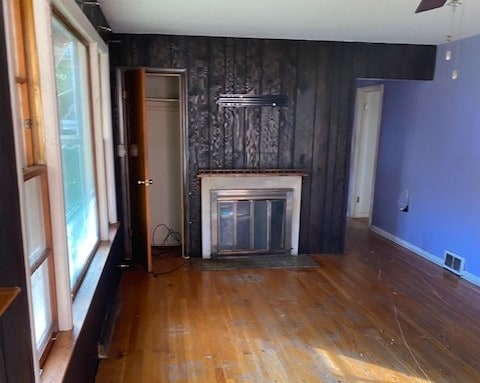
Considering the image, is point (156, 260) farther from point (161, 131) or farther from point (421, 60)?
point (421, 60)

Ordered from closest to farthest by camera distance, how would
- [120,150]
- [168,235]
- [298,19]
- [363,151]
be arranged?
[298,19], [120,150], [168,235], [363,151]

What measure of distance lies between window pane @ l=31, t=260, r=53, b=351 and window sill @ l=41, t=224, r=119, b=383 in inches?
2.8

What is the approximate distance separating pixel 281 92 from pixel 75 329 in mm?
3221

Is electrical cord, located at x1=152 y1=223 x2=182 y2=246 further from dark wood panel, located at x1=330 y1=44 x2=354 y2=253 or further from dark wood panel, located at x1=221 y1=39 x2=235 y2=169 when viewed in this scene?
Result: dark wood panel, located at x1=330 y1=44 x2=354 y2=253

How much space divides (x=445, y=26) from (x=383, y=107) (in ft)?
6.35

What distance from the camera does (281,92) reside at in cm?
430

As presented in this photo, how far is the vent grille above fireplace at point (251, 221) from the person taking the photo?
433 centimetres

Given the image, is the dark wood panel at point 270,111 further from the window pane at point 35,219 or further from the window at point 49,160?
the window pane at point 35,219

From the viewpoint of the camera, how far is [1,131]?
42.1 inches

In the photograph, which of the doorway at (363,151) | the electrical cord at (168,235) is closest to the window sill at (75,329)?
the electrical cord at (168,235)

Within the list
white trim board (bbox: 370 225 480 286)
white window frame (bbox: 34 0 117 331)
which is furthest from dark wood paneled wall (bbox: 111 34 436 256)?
white window frame (bbox: 34 0 117 331)

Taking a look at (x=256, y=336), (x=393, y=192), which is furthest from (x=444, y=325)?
(x=393, y=192)

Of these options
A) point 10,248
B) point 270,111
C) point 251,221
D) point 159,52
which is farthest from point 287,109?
point 10,248

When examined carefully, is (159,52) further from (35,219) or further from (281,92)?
(35,219)
